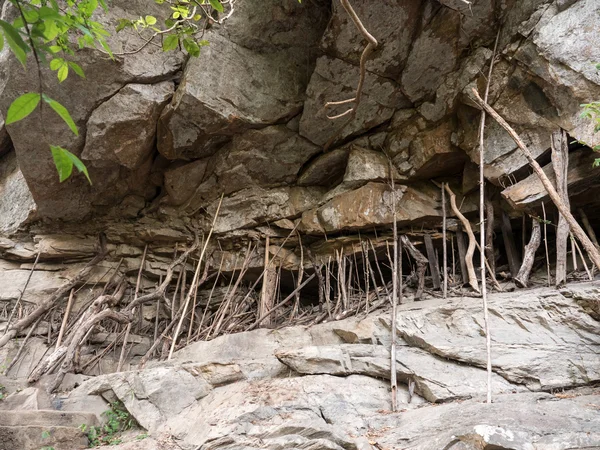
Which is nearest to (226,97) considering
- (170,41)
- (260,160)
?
(260,160)

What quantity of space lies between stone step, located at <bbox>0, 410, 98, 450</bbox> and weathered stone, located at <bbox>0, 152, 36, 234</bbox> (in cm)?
340

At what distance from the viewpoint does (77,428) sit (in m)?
3.04

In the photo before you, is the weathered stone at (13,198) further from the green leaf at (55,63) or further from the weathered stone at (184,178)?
the green leaf at (55,63)

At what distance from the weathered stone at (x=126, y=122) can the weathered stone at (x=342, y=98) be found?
1701 millimetres

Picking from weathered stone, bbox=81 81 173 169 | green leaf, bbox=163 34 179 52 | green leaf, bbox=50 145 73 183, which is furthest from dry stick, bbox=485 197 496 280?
green leaf, bbox=50 145 73 183

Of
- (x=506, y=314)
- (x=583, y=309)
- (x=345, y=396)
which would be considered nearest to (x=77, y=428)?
(x=345, y=396)

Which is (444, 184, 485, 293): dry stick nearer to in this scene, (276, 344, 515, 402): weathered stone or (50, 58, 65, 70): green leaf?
(276, 344, 515, 402): weathered stone

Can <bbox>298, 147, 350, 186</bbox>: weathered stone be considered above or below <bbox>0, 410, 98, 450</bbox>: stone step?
above

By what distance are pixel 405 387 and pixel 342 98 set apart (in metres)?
3.29

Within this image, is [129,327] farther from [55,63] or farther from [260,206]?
[55,63]

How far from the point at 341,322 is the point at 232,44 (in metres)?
3.48

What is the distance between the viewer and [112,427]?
128 inches

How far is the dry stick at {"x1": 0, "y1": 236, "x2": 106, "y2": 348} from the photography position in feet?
15.4

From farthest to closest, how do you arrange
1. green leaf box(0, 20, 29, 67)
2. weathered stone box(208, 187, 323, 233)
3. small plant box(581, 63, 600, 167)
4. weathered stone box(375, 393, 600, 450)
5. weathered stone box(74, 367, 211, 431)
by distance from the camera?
weathered stone box(208, 187, 323, 233) → weathered stone box(74, 367, 211, 431) → small plant box(581, 63, 600, 167) → weathered stone box(375, 393, 600, 450) → green leaf box(0, 20, 29, 67)
